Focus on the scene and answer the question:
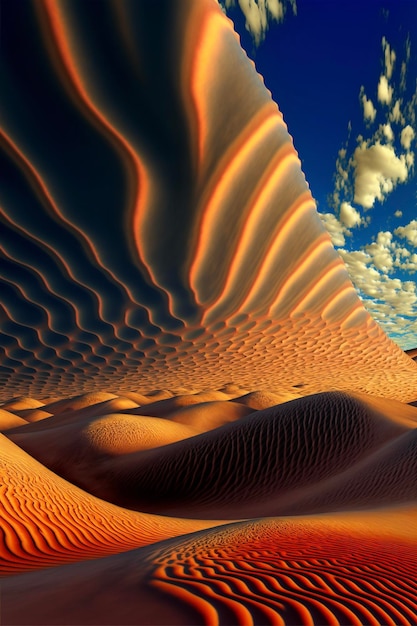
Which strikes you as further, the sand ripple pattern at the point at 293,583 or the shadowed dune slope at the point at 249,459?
the shadowed dune slope at the point at 249,459

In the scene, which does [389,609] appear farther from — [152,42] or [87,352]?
[87,352]

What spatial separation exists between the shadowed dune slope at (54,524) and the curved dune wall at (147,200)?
3543 millimetres

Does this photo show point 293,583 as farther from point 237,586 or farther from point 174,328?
point 174,328

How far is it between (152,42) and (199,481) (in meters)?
7.19

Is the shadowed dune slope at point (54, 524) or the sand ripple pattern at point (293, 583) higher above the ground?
the sand ripple pattern at point (293, 583)

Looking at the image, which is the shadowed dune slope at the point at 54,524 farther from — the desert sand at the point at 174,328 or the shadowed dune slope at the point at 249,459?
the shadowed dune slope at the point at 249,459

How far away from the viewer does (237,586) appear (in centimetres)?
167

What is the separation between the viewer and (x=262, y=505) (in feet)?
22.4

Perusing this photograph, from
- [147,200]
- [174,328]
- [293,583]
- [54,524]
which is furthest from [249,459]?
[293,583]

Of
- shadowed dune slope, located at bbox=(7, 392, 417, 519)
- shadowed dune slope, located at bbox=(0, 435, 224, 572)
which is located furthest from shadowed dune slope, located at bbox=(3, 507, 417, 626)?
shadowed dune slope, located at bbox=(7, 392, 417, 519)

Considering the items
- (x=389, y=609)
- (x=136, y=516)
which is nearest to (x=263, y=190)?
(x=136, y=516)

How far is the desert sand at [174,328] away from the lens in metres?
1.90

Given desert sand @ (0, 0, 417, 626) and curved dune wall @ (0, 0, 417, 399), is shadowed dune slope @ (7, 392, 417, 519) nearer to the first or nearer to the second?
desert sand @ (0, 0, 417, 626)

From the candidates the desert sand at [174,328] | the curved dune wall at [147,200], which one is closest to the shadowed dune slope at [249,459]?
the desert sand at [174,328]
